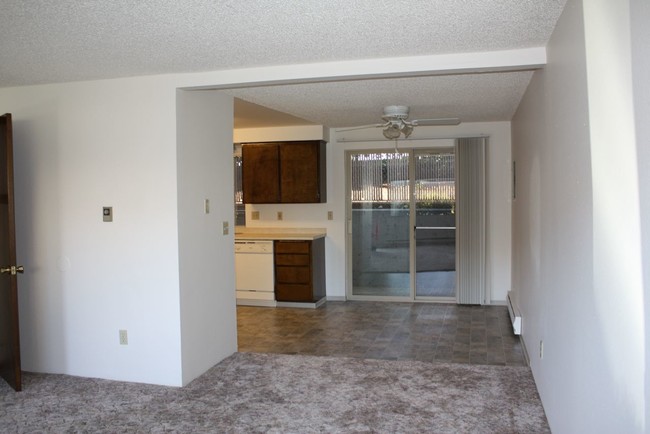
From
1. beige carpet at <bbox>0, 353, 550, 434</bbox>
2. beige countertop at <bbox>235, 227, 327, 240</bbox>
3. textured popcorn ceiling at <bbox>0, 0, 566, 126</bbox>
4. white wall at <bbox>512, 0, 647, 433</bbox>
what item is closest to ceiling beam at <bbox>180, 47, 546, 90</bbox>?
textured popcorn ceiling at <bbox>0, 0, 566, 126</bbox>

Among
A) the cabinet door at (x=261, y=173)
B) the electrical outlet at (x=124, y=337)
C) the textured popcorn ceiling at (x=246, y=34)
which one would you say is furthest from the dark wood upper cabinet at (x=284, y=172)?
the electrical outlet at (x=124, y=337)

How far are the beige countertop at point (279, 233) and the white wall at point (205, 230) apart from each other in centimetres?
223

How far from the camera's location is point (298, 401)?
3791 millimetres

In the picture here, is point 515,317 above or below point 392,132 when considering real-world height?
below

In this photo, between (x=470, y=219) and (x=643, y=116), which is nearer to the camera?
(x=643, y=116)

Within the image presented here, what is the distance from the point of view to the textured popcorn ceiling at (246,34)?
255 centimetres

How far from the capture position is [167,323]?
4074 millimetres

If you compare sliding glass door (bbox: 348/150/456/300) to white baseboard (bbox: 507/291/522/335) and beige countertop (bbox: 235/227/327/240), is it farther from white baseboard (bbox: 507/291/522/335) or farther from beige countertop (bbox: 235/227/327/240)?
white baseboard (bbox: 507/291/522/335)

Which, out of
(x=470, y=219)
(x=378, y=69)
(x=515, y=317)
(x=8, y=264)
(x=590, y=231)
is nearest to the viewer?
(x=590, y=231)

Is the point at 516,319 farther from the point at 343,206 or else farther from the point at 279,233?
the point at 279,233

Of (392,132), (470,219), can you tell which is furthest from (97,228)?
(470,219)

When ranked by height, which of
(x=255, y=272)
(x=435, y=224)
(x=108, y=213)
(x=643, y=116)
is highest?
(x=643, y=116)

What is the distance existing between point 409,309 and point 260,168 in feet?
8.52

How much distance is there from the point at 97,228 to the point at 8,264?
0.64 metres
